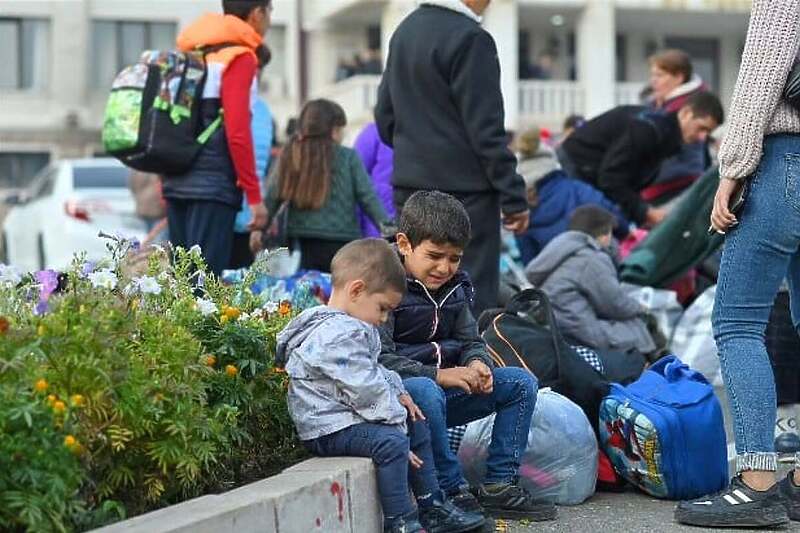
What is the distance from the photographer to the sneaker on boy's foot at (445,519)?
16.7 feet

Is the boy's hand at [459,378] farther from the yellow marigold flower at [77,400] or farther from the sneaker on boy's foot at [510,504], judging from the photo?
the yellow marigold flower at [77,400]

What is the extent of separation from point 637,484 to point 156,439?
2367 mm

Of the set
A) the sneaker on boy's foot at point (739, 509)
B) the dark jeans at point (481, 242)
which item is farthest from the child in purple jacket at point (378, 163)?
the sneaker on boy's foot at point (739, 509)

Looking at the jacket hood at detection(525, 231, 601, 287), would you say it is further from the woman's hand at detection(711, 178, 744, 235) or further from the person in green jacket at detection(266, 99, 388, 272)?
the woman's hand at detection(711, 178, 744, 235)

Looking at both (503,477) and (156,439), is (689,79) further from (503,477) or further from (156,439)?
(156,439)

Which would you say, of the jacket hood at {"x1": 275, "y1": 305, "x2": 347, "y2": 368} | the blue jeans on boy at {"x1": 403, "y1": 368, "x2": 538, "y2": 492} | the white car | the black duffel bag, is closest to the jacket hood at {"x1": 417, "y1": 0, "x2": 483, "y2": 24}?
the black duffel bag

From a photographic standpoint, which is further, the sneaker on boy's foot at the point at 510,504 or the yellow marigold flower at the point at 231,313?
the sneaker on boy's foot at the point at 510,504

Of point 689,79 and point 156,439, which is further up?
point 689,79

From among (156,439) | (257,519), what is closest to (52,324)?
(156,439)

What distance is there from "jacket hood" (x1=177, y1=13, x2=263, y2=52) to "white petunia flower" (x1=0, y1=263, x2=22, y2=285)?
3.19 meters

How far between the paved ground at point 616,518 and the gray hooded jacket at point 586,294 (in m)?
2.37

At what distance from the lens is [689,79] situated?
Answer: 36.2 feet

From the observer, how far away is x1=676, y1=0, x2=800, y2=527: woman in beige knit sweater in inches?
208

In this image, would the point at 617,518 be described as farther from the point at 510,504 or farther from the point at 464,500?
the point at 464,500
